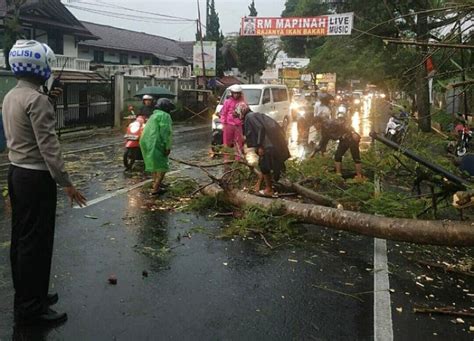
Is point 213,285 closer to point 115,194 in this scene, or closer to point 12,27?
point 115,194

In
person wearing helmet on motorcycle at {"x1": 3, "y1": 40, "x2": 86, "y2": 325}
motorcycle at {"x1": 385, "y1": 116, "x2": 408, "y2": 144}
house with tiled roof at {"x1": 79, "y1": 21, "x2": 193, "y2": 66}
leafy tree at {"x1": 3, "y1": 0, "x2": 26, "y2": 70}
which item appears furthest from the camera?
Result: house with tiled roof at {"x1": 79, "y1": 21, "x2": 193, "y2": 66}

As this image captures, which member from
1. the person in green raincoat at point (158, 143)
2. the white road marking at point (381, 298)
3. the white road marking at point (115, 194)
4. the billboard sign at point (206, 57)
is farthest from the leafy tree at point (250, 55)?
the white road marking at point (381, 298)

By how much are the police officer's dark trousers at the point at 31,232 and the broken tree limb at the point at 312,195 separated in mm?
4087

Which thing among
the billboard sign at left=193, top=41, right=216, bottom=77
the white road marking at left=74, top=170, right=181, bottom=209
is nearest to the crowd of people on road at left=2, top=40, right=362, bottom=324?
the white road marking at left=74, top=170, right=181, bottom=209

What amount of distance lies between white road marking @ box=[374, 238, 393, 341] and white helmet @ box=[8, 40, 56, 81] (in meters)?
3.21

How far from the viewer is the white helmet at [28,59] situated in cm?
345

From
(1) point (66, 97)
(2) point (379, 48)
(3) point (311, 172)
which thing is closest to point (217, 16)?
(2) point (379, 48)

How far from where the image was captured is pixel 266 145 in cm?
769

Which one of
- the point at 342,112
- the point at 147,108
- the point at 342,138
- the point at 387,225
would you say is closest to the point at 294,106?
the point at 342,112

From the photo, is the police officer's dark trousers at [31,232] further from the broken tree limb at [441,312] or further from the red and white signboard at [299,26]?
the red and white signboard at [299,26]

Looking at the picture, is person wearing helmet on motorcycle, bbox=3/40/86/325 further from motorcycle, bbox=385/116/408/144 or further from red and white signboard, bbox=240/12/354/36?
red and white signboard, bbox=240/12/354/36

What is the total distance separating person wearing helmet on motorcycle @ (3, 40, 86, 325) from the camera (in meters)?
3.42

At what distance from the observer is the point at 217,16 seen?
46375 mm

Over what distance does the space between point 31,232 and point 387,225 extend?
12.0 ft
